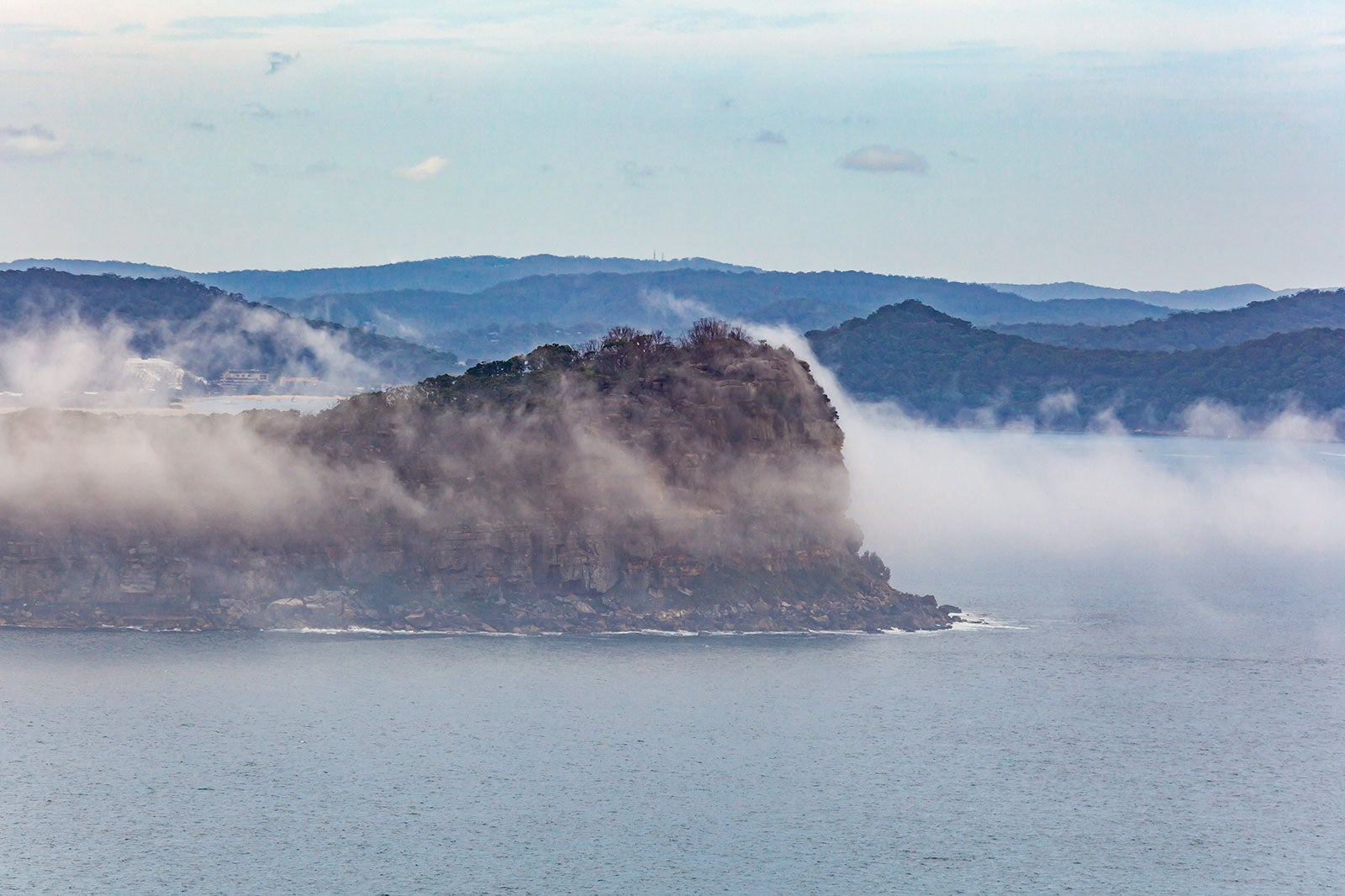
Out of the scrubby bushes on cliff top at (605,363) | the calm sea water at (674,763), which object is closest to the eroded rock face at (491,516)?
the scrubby bushes on cliff top at (605,363)

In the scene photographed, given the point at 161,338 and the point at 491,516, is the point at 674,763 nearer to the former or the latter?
the point at 491,516

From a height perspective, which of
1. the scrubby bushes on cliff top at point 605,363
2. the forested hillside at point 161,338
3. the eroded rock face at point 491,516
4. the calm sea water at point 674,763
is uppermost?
the forested hillside at point 161,338

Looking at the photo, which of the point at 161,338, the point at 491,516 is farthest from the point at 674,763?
the point at 161,338

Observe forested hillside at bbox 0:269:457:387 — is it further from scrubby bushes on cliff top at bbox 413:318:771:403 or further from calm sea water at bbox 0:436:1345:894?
calm sea water at bbox 0:436:1345:894

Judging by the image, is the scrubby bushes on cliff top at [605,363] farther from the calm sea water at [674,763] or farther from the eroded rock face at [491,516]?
the calm sea water at [674,763]

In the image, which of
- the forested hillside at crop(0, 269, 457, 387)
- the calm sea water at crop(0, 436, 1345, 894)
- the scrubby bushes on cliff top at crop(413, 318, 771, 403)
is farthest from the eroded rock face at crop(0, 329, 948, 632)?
the forested hillside at crop(0, 269, 457, 387)

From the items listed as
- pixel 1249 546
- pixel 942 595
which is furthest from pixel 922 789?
pixel 1249 546

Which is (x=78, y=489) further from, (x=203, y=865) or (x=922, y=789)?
(x=922, y=789)
